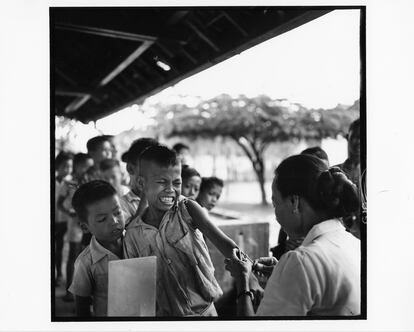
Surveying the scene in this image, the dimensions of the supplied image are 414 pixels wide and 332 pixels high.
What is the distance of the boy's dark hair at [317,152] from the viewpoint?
221cm

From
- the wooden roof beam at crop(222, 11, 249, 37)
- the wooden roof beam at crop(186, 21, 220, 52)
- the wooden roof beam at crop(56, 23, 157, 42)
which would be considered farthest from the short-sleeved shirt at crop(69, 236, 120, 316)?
the wooden roof beam at crop(222, 11, 249, 37)

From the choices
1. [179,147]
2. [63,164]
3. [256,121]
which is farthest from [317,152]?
[63,164]

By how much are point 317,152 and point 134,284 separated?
106 centimetres

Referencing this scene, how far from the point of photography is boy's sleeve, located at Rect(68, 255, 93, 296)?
7.38ft

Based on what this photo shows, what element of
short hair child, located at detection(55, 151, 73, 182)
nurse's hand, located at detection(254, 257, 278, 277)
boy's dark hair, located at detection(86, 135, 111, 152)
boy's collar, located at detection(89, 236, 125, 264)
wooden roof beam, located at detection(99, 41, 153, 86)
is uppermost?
wooden roof beam, located at detection(99, 41, 153, 86)

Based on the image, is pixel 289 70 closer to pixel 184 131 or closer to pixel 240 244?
pixel 184 131

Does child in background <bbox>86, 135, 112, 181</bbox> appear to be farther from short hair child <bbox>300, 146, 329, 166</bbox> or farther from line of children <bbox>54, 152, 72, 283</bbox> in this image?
short hair child <bbox>300, 146, 329, 166</bbox>

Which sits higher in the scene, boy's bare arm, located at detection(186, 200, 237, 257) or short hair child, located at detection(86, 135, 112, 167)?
short hair child, located at detection(86, 135, 112, 167)

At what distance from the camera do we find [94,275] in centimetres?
225

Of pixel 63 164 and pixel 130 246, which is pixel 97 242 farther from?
pixel 63 164

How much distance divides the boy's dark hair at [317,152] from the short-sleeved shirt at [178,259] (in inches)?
25.1

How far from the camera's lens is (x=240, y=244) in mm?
2217

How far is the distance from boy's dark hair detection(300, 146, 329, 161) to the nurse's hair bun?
0.22 feet
